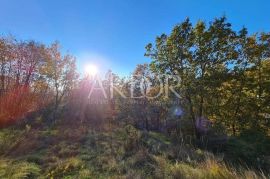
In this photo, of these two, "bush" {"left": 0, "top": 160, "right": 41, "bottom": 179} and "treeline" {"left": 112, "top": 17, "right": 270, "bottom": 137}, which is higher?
"treeline" {"left": 112, "top": 17, "right": 270, "bottom": 137}

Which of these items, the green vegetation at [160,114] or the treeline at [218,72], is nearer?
the green vegetation at [160,114]

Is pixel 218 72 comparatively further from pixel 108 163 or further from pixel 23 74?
pixel 23 74

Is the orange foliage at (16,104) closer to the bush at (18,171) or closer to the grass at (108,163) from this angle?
the grass at (108,163)

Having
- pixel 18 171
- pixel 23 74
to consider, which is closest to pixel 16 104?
pixel 23 74

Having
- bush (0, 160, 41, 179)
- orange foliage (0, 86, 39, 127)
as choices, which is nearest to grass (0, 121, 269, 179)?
bush (0, 160, 41, 179)

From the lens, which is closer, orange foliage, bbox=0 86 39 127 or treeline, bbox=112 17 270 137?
treeline, bbox=112 17 270 137

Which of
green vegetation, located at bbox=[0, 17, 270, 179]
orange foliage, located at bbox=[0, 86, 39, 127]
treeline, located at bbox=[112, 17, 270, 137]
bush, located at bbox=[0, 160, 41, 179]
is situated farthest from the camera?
orange foliage, located at bbox=[0, 86, 39, 127]

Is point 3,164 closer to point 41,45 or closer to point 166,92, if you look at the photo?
point 166,92

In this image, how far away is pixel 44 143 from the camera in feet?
24.9

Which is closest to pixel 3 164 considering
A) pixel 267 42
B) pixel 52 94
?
pixel 267 42

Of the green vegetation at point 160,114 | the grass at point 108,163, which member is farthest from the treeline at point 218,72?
the grass at point 108,163

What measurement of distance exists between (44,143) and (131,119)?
38.6 ft

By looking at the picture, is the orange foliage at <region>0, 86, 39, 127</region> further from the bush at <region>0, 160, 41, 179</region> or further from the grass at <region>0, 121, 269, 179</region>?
the bush at <region>0, 160, 41, 179</region>

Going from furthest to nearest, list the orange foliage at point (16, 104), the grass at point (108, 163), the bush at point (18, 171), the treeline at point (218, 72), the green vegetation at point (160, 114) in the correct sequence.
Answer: the orange foliage at point (16, 104) → the treeline at point (218, 72) → the green vegetation at point (160, 114) → the bush at point (18, 171) → the grass at point (108, 163)
